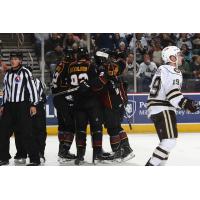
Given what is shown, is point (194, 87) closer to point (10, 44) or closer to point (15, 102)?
point (10, 44)

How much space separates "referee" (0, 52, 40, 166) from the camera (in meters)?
6.15

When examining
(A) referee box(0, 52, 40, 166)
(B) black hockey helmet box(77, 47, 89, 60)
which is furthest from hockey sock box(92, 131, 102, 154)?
(B) black hockey helmet box(77, 47, 89, 60)

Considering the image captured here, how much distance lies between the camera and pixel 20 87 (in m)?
6.15

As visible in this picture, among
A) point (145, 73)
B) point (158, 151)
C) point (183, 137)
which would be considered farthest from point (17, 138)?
point (145, 73)

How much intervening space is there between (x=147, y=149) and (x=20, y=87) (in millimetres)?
2505

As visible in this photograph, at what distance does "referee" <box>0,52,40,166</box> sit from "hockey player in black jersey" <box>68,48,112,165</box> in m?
0.48

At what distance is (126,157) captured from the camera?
22.0 feet

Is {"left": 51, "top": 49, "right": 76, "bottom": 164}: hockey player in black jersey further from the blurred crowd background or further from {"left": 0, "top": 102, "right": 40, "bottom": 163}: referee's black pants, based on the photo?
the blurred crowd background

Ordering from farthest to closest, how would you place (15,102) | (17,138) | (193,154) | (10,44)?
(10,44)
(193,154)
(17,138)
(15,102)

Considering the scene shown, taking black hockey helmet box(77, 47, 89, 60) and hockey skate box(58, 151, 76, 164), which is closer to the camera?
black hockey helmet box(77, 47, 89, 60)

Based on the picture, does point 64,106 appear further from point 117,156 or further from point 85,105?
point 117,156

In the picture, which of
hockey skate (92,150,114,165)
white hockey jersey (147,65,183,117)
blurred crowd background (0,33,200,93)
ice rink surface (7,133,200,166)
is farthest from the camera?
blurred crowd background (0,33,200,93)

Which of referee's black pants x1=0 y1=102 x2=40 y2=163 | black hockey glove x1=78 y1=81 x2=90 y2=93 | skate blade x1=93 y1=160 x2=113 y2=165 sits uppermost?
black hockey glove x1=78 y1=81 x2=90 y2=93

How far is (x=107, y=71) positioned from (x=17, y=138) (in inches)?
48.9
